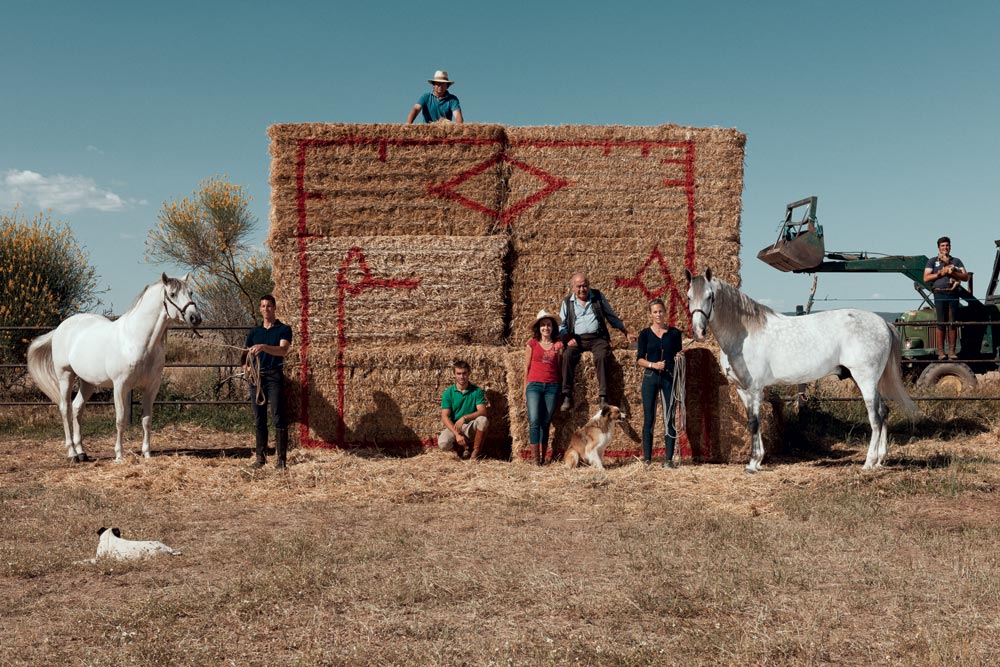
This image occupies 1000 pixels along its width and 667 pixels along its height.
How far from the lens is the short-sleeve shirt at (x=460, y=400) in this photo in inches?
344

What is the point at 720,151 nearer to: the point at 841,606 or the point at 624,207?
the point at 624,207

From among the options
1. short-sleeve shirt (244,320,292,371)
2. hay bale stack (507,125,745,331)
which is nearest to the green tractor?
hay bale stack (507,125,745,331)

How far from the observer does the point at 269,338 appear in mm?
8180

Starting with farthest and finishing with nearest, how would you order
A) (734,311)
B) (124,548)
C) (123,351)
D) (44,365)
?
(44,365) < (123,351) < (734,311) < (124,548)

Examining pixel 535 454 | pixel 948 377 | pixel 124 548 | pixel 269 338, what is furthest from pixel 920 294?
pixel 124 548

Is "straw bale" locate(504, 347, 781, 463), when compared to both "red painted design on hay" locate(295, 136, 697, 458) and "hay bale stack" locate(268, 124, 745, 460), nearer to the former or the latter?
"hay bale stack" locate(268, 124, 745, 460)

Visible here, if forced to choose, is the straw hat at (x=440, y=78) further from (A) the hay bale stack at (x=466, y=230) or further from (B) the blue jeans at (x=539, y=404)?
(B) the blue jeans at (x=539, y=404)

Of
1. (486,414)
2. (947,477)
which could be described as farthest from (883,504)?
(486,414)

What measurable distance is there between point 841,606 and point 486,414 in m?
5.17

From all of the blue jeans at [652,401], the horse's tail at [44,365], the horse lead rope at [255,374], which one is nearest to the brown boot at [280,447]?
the horse lead rope at [255,374]

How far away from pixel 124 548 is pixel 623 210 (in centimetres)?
625

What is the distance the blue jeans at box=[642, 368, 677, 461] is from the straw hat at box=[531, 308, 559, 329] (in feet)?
3.84

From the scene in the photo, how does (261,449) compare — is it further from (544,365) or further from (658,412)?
(658,412)

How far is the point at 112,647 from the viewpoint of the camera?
3.55 meters
